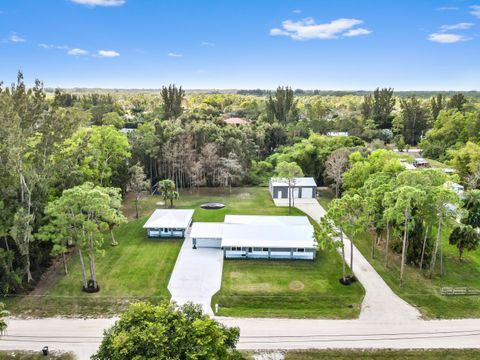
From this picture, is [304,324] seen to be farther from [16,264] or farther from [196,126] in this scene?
[196,126]

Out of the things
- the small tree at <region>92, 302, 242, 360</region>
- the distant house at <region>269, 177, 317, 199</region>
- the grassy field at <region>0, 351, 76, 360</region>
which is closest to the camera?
the small tree at <region>92, 302, 242, 360</region>

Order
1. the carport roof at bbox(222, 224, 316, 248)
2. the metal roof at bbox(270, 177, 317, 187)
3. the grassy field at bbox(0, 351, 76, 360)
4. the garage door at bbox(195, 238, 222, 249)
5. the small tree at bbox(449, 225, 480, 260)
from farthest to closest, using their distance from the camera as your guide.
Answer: the metal roof at bbox(270, 177, 317, 187), the garage door at bbox(195, 238, 222, 249), the carport roof at bbox(222, 224, 316, 248), the small tree at bbox(449, 225, 480, 260), the grassy field at bbox(0, 351, 76, 360)

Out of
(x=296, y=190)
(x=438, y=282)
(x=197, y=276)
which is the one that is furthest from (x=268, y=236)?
(x=296, y=190)

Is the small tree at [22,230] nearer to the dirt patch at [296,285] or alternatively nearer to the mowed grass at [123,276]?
the mowed grass at [123,276]

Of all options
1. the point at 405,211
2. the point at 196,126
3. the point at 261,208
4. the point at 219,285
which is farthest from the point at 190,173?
the point at 405,211

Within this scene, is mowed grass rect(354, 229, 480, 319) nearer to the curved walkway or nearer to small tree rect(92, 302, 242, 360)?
the curved walkway

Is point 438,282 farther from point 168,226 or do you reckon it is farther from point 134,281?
point 168,226

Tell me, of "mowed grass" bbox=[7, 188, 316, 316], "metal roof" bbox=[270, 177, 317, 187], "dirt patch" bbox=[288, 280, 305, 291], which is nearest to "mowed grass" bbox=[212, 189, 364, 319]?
"dirt patch" bbox=[288, 280, 305, 291]
